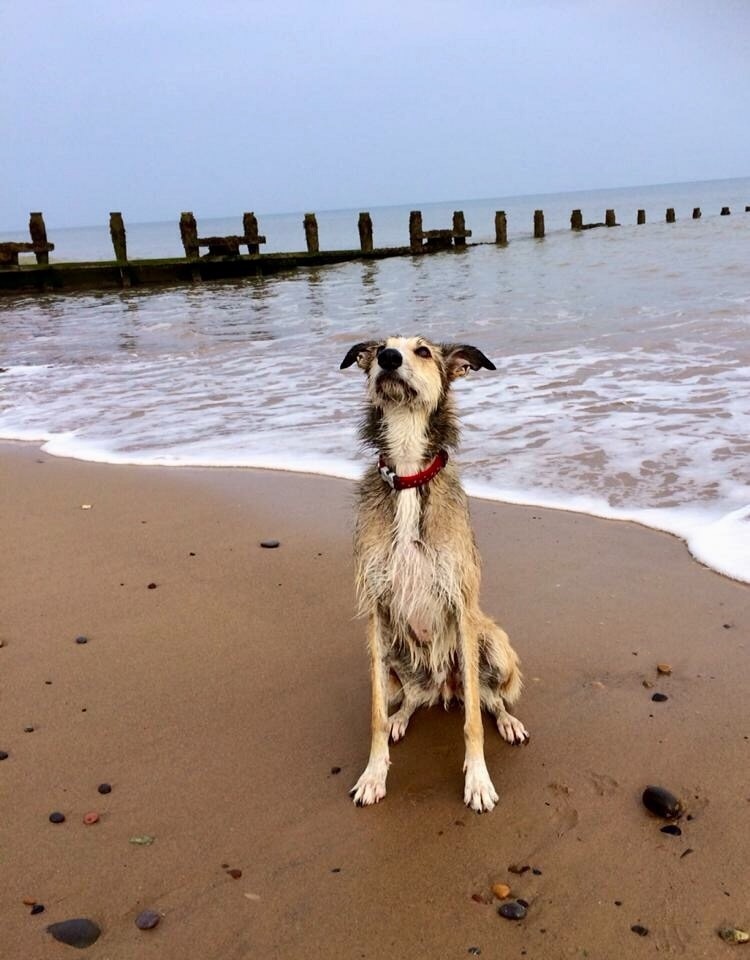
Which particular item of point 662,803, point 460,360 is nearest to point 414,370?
point 460,360

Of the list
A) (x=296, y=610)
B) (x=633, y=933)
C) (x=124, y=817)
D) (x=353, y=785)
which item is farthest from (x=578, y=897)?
(x=296, y=610)

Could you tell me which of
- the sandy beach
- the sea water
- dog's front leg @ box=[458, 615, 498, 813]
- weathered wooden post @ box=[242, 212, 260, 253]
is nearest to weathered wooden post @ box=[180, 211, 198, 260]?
weathered wooden post @ box=[242, 212, 260, 253]

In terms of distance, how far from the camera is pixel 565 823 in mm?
2932

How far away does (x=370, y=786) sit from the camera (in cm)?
318

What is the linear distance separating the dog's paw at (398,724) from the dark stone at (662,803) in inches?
40.9

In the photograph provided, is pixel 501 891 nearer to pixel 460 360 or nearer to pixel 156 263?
pixel 460 360

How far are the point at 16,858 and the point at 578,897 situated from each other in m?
1.80

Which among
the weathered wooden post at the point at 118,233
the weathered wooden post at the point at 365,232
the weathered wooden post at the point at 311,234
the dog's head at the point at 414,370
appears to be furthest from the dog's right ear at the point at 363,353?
the weathered wooden post at the point at 365,232

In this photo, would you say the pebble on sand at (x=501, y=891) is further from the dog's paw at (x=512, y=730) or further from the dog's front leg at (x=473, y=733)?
the dog's paw at (x=512, y=730)

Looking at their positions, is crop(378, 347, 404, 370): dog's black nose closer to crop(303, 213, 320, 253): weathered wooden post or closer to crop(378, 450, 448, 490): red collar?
crop(378, 450, 448, 490): red collar

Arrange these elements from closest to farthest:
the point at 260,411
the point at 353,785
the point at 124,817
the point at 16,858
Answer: the point at 16,858 → the point at 124,817 → the point at 353,785 → the point at 260,411

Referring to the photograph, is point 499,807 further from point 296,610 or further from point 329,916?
point 296,610

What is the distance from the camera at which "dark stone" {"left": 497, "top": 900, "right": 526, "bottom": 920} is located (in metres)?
2.52

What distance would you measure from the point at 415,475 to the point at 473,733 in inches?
39.8
